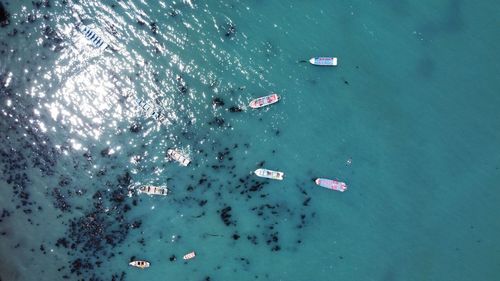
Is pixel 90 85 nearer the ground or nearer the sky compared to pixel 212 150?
nearer the sky

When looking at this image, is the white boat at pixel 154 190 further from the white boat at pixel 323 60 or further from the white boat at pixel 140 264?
the white boat at pixel 323 60

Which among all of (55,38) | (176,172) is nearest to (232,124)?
(176,172)

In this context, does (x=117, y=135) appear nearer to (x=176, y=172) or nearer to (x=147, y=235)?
(x=176, y=172)

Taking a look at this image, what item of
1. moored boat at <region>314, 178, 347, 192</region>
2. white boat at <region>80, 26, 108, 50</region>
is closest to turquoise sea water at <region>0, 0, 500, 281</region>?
white boat at <region>80, 26, 108, 50</region>

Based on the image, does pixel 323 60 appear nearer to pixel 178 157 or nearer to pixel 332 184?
pixel 332 184

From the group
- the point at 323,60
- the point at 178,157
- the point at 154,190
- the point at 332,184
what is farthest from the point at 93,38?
the point at 332,184

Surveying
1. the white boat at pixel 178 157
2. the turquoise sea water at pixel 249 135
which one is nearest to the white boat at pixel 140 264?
the turquoise sea water at pixel 249 135
